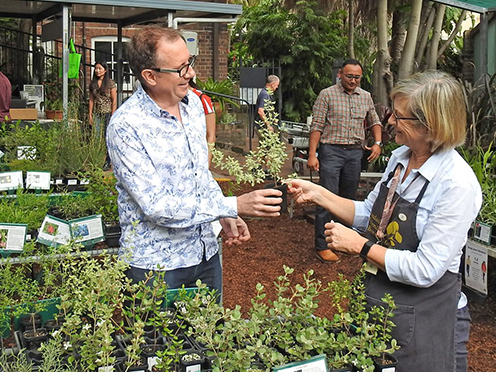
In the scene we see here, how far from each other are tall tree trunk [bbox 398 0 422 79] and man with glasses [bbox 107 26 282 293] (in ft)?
29.4

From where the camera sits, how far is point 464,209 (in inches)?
89.5

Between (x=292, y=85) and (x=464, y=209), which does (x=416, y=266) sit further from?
(x=292, y=85)

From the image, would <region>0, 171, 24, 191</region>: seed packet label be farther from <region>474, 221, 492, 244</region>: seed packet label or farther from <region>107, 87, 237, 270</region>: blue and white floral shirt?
<region>474, 221, 492, 244</region>: seed packet label

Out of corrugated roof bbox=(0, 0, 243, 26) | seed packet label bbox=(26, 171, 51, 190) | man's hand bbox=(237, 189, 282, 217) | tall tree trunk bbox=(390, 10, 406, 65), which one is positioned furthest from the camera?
tall tree trunk bbox=(390, 10, 406, 65)

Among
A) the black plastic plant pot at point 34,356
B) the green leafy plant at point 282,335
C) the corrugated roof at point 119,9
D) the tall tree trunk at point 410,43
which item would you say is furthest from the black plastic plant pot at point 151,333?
the tall tree trunk at point 410,43

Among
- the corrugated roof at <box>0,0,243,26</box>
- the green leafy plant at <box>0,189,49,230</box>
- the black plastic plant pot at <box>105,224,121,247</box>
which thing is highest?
the corrugated roof at <box>0,0,243,26</box>

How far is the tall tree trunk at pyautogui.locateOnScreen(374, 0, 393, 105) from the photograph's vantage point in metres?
10.9

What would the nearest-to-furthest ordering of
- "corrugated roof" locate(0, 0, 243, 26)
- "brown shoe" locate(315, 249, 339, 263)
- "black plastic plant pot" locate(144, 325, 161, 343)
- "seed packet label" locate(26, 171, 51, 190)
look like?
"black plastic plant pot" locate(144, 325, 161, 343) < "seed packet label" locate(26, 171, 51, 190) < "brown shoe" locate(315, 249, 339, 263) < "corrugated roof" locate(0, 0, 243, 26)

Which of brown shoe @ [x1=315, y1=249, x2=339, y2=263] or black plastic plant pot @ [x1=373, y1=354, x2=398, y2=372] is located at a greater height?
black plastic plant pot @ [x1=373, y1=354, x2=398, y2=372]

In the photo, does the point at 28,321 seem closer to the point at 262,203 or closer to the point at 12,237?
the point at 12,237

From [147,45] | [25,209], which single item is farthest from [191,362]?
[25,209]

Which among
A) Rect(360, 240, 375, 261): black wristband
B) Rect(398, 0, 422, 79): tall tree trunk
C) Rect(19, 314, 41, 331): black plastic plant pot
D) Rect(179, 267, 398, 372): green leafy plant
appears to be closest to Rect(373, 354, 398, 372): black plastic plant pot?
Rect(179, 267, 398, 372): green leafy plant

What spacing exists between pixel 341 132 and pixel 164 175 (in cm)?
392

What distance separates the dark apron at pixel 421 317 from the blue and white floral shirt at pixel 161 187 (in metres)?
0.67
